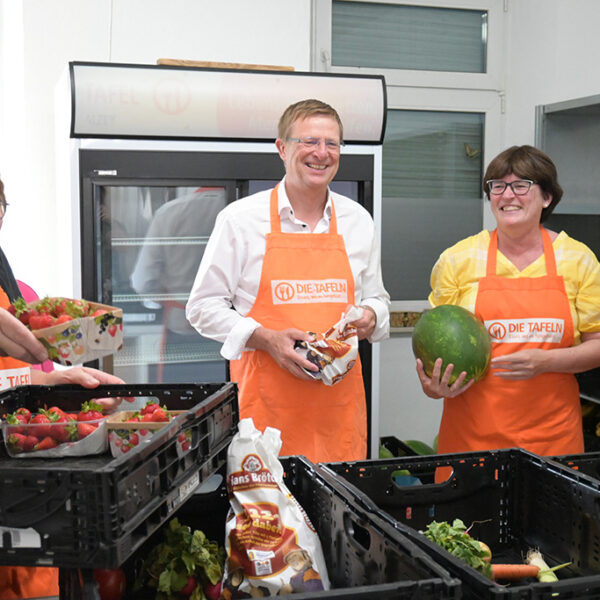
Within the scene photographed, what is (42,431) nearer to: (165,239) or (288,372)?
(288,372)

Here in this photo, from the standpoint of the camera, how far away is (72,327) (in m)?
1.47

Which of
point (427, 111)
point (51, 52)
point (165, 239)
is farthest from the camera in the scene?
point (427, 111)

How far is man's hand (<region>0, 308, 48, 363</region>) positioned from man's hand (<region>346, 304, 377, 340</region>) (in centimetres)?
112

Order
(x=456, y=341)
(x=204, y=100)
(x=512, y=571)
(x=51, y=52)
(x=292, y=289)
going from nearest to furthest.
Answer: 1. (x=512, y=571)
2. (x=456, y=341)
3. (x=292, y=289)
4. (x=204, y=100)
5. (x=51, y=52)

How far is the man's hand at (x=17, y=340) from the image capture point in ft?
4.87

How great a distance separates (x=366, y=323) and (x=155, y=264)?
150 cm

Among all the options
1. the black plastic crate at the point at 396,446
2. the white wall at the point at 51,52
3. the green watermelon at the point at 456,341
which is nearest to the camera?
the green watermelon at the point at 456,341

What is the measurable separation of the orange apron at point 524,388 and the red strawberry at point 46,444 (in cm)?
148

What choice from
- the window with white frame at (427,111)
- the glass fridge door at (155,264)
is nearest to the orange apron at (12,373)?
the glass fridge door at (155,264)

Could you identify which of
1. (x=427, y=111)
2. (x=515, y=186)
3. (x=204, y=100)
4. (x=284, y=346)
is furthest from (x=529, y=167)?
(x=427, y=111)

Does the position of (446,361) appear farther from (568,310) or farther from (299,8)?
(299,8)

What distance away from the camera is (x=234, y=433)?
5.13ft

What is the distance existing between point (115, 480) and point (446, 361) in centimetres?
142

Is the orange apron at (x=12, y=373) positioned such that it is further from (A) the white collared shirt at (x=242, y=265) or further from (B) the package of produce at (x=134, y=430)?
(B) the package of produce at (x=134, y=430)
